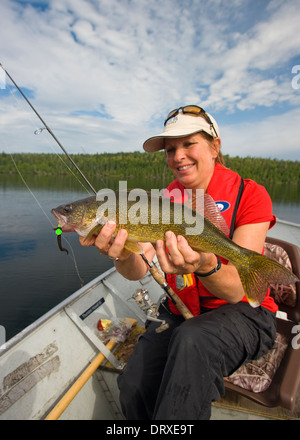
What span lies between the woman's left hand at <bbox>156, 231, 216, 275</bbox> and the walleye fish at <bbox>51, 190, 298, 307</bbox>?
126mm

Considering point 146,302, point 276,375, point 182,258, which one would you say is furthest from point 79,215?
point 276,375

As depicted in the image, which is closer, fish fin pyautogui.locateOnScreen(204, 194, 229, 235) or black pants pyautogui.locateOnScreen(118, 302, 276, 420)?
black pants pyautogui.locateOnScreen(118, 302, 276, 420)

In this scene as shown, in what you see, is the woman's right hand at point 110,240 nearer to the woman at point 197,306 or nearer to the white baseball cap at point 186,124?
the woman at point 197,306

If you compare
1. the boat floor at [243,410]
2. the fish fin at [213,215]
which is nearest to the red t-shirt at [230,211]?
the fish fin at [213,215]

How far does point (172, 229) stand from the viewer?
229 centimetres

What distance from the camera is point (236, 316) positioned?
2.37m

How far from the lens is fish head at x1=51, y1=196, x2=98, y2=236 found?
2.47 m

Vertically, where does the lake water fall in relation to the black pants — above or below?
below

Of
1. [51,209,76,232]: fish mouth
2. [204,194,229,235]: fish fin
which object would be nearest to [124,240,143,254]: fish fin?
[51,209,76,232]: fish mouth

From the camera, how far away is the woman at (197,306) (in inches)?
78.4

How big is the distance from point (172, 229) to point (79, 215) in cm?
89

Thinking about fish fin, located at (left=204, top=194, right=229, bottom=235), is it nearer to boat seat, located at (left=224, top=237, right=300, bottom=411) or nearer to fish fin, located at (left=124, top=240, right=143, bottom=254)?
fish fin, located at (left=124, top=240, right=143, bottom=254)
